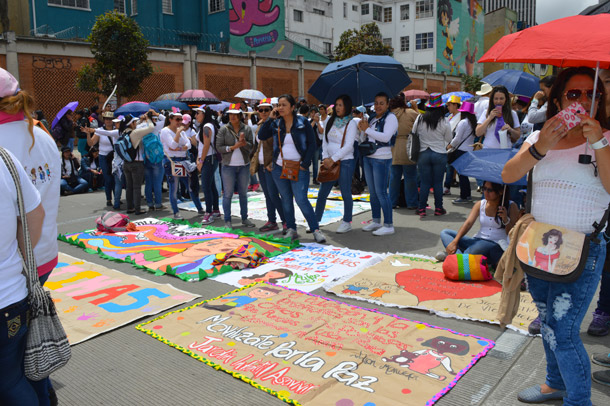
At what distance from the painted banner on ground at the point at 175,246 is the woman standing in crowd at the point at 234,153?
75cm

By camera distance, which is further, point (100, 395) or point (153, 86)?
point (153, 86)

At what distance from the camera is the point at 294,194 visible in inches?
288

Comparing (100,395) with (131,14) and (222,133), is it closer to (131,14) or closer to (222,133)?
(222,133)

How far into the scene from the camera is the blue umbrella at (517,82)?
8.94m

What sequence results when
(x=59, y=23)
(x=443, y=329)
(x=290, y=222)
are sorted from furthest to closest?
(x=59, y=23)
(x=290, y=222)
(x=443, y=329)

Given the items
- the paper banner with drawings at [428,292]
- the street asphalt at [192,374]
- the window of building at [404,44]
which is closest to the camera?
the street asphalt at [192,374]

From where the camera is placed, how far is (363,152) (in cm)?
768

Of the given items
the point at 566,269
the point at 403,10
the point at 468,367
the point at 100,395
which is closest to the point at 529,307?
the point at 468,367

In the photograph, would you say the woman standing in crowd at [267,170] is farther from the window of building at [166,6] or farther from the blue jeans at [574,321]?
the window of building at [166,6]

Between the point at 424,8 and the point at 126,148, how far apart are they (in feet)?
171

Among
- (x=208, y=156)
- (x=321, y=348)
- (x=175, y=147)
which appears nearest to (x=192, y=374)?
(x=321, y=348)

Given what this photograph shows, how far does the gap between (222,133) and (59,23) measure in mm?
27654

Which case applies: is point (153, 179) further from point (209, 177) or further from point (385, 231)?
point (385, 231)

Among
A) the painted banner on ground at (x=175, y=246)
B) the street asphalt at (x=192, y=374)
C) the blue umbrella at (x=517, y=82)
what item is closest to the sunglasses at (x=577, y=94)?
the street asphalt at (x=192, y=374)
